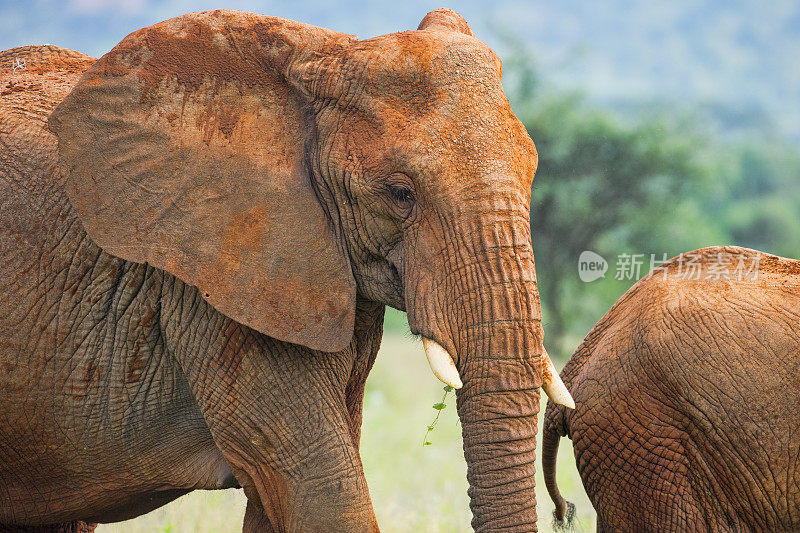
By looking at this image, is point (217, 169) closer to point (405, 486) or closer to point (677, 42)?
point (405, 486)

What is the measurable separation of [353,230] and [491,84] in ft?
2.02

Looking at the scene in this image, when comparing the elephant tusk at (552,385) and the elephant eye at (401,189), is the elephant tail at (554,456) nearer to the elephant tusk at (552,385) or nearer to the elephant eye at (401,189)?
the elephant tusk at (552,385)

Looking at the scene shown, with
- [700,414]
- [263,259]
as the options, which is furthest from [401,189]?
[700,414]

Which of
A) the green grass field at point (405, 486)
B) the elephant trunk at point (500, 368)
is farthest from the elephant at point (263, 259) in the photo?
the green grass field at point (405, 486)

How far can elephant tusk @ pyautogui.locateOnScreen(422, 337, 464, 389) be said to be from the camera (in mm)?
2676

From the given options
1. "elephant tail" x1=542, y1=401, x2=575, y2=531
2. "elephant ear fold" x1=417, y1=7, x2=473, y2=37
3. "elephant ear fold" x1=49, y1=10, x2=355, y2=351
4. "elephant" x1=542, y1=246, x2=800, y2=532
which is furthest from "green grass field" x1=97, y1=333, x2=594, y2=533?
"elephant ear fold" x1=417, y1=7, x2=473, y2=37

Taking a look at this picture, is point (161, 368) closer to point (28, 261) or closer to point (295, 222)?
point (28, 261)

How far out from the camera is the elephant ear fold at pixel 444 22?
10.5ft

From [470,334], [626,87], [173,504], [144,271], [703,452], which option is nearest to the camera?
[470,334]

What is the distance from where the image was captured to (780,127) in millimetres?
95438

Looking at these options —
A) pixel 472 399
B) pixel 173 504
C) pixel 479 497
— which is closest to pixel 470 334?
pixel 472 399

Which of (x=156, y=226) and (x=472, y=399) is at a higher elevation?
(x=156, y=226)

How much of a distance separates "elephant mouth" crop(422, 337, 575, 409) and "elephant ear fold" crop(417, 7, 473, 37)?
1088mm

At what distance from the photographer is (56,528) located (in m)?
4.37
